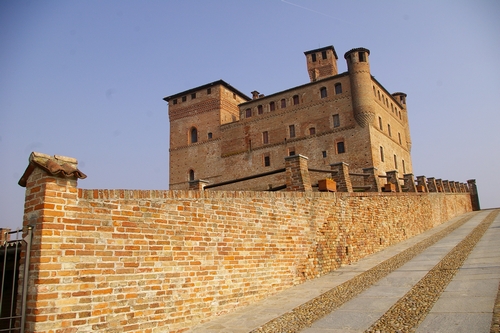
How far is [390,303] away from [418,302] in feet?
1.34

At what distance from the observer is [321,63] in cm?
3956

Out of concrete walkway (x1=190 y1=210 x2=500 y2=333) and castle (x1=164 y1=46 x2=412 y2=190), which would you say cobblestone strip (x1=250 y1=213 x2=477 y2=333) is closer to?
concrete walkway (x1=190 y1=210 x2=500 y2=333)

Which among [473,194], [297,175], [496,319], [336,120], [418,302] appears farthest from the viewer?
[473,194]

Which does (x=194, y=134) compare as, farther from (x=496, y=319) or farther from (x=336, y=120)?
(x=496, y=319)

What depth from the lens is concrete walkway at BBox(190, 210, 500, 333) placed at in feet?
15.6

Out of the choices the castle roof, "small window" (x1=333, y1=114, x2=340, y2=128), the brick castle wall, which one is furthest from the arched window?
the brick castle wall

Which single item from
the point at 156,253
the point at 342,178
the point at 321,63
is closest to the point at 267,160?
the point at 321,63

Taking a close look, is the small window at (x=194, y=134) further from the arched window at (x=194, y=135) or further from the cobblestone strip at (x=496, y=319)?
the cobblestone strip at (x=496, y=319)

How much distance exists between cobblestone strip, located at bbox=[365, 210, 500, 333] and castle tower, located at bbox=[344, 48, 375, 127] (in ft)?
79.6

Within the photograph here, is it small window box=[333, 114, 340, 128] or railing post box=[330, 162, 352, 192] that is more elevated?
small window box=[333, 114, 340, 128]

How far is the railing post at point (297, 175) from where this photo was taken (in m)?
9.28

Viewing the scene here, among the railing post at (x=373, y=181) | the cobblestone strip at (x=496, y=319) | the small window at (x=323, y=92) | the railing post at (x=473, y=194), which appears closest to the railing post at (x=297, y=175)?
the cobblestone strip at (x=496, y=319)

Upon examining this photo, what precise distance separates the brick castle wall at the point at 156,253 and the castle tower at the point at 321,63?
108 feet

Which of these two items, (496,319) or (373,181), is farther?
(373,181)
